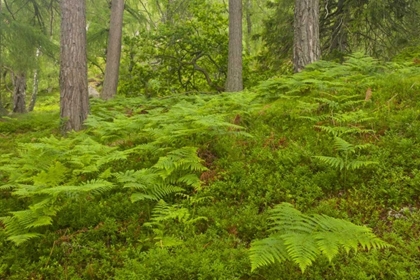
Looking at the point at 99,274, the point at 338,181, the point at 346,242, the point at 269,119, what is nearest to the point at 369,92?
the point at 269,119

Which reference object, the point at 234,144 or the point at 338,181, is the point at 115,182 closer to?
the point at 234,144

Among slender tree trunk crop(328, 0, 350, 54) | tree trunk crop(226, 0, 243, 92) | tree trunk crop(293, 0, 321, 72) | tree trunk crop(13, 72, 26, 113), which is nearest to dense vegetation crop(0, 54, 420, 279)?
tree trunk crop(293, 0, 321, 72)

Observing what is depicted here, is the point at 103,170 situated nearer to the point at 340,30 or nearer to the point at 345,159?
the point at 345,159

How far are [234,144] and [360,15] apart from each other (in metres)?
6.28

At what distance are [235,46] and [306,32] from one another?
2.40m

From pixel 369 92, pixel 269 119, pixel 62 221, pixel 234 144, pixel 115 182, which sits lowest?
pixel 62 221

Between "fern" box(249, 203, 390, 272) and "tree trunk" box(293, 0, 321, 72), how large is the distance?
5.60 m

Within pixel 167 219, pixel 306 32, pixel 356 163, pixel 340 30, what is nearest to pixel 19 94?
pixel 306 32

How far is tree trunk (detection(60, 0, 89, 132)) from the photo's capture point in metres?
6.80

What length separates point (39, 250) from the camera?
2967mm

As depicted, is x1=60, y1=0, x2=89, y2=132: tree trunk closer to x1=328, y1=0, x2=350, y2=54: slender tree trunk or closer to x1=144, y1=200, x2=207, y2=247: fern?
x1=144, y1=200, x2=207, y2=247: fern

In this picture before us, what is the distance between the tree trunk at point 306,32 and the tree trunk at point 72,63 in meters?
4.83

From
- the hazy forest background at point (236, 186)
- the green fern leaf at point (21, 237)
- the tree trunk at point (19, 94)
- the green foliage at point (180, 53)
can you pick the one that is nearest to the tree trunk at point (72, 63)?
the hazy forest background at point (236, 186)

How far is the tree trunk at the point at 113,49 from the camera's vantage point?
10.5 metres
